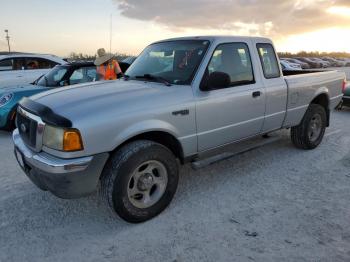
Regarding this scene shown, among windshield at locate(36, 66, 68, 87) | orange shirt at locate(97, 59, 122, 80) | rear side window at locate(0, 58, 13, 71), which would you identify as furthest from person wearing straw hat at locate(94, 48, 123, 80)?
rear side window at locate(0, 58, 13, 71)

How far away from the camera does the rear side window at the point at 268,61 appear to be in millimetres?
4637

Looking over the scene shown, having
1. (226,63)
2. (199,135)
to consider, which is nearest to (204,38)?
(226,63)

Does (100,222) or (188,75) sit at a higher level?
(188,75)

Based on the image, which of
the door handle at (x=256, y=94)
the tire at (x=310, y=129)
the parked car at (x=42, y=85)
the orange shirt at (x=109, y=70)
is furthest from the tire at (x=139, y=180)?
the parked car at (x=42, y=85)

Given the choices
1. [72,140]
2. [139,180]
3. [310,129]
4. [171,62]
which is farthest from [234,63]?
[72,140]

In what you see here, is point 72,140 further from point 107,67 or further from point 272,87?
point 107,67

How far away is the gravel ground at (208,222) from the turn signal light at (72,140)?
949mm

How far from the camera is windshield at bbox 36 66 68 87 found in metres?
7.56

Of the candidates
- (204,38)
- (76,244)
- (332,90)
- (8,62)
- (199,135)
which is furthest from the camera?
(8,62)

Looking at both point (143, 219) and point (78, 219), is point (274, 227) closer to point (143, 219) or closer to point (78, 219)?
point (143, 219)

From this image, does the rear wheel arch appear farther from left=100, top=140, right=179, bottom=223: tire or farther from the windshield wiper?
left=100, top=140, right=179, bottom=223: tire

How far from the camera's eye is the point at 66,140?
9.45 feet

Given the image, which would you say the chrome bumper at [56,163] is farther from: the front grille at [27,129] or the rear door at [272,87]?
the rear door at [272,87]

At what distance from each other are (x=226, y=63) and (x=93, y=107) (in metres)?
1.91
